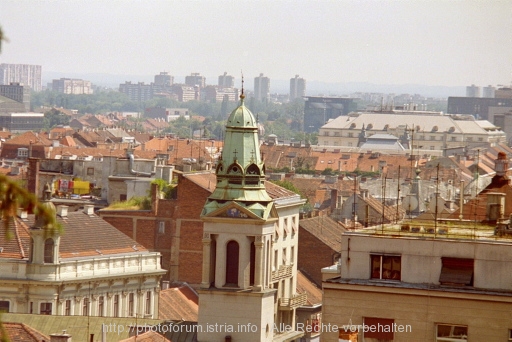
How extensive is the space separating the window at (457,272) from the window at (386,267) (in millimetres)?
708

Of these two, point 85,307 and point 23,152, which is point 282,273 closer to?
point 85,307

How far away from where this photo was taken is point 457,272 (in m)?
26.8

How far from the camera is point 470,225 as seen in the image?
102 feet

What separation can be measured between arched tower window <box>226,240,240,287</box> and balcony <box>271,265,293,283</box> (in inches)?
245

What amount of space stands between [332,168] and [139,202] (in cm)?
9339

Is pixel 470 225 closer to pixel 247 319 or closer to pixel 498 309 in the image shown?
pixel 498 309

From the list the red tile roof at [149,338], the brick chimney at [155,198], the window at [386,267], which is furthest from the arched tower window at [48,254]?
the window at [386,267]

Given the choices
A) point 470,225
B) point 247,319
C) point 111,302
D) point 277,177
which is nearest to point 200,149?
point 277,177

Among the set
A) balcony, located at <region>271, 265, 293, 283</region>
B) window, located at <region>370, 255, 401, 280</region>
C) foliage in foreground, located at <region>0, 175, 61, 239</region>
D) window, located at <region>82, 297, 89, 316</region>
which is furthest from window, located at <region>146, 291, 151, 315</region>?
foliage in foreground, located at <region>0, 175, 61, 239</region>

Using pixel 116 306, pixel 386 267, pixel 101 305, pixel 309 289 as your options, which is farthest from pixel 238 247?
pixel 309 289

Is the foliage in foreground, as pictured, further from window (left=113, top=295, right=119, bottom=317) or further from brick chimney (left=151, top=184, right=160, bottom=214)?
brick chimney (left=151, top=184, right=160, bottom=214)

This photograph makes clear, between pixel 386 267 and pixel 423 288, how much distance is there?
2.92 ft

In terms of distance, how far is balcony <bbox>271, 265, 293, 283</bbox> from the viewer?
1949 inches

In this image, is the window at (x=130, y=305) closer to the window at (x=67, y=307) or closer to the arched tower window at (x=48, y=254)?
the window at (x=67, y=307)
